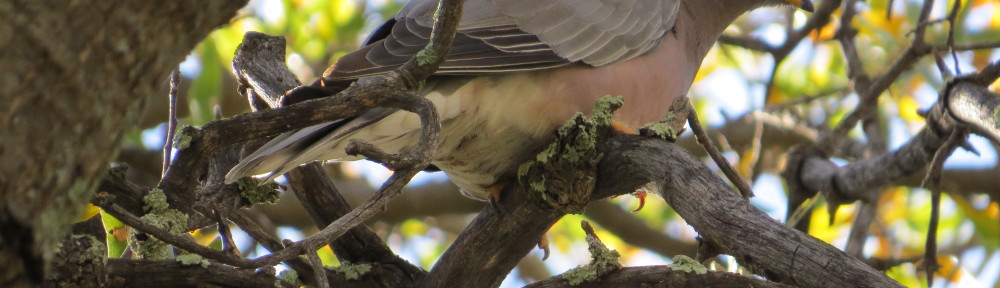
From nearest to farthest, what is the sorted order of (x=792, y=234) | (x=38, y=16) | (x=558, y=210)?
(x=38, y=16) → (x=792, y=234) → (x=558, y=210)

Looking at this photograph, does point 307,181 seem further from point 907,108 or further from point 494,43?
point 907,108

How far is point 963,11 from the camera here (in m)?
5.37

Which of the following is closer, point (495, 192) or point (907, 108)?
point (495, 192)

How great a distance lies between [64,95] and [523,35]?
7.73 feet

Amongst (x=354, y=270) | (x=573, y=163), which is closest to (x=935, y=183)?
(x=573, y=163)

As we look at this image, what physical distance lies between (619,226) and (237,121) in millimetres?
3612

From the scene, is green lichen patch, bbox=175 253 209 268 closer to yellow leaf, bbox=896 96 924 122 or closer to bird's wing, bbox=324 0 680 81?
bird's wing, bbox=324 0 680 81

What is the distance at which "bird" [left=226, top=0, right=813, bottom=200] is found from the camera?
290 cm

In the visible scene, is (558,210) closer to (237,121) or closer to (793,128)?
(237,121)

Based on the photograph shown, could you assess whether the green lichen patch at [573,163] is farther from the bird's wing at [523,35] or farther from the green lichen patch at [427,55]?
the green lichen patch at [427,55]

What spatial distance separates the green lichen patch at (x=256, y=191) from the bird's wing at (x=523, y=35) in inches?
17.5

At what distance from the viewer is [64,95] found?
Result: 1.23 metres

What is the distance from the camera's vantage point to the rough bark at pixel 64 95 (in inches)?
47.1

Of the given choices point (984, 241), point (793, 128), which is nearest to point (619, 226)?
point (793, 128)
